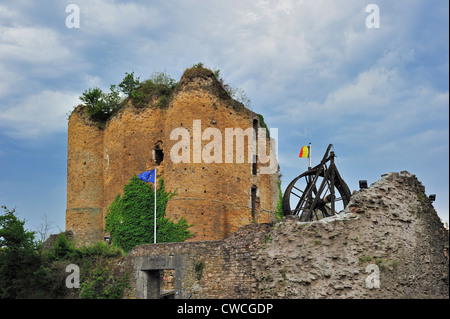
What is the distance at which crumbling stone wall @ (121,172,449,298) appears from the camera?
14055 millimetres

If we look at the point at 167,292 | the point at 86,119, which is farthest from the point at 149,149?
the point at 167,292

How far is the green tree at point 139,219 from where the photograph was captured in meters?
24.9

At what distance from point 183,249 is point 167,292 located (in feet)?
13.6

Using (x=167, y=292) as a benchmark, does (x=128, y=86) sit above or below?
above

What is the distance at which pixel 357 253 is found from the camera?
14.2m

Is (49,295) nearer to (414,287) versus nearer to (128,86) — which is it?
(414,287)

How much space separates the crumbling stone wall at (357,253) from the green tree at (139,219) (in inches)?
345

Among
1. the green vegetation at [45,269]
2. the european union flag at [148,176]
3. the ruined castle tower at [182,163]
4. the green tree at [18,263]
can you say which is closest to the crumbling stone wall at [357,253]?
the green vegetation at [45,269]

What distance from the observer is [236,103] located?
28.8m

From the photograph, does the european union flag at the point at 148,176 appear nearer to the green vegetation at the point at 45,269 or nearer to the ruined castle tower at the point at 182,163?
the ruined castle tower at the point at 182,163

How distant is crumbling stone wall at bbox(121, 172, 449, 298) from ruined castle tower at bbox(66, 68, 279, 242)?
908 centimetres

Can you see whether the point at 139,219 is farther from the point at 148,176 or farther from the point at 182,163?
the point at 182,163
